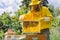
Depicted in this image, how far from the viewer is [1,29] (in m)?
2.91

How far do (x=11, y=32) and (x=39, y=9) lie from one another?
30cm

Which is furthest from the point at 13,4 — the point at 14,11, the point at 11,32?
the point at 11,32

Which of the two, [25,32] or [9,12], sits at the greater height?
[9,12]

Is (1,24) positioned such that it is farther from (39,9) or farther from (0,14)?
(39,9)

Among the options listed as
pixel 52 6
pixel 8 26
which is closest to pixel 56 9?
pixel 52 6

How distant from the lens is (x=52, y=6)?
295 centimetres

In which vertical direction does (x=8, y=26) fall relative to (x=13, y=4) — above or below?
below

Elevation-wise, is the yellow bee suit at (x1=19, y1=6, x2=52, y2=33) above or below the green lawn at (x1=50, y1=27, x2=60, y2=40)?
above

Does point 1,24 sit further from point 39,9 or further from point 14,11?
point 39,9

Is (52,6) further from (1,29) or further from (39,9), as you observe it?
(1,29)

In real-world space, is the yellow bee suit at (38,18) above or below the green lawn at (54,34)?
above

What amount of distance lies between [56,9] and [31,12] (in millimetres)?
244

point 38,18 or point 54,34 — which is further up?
point 38,18

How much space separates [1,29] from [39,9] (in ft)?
1.20
